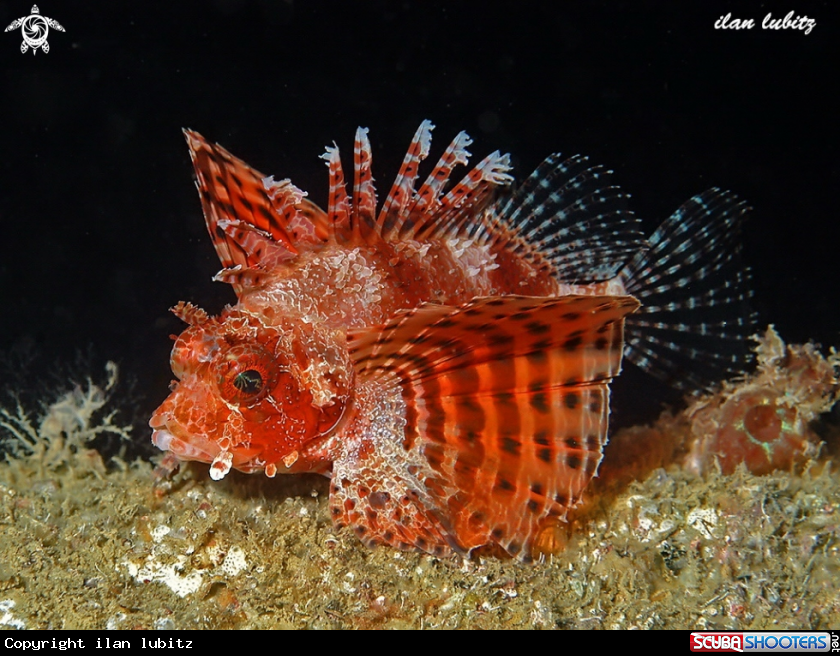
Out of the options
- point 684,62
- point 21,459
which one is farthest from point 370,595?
point 684,62

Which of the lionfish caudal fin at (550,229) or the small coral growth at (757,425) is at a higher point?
the lionfish caudal fin at (550,229)

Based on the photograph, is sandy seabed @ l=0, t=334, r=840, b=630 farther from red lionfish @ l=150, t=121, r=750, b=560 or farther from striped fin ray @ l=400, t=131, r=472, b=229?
striped fin ray @ l=400, t=131, r=472, b=229

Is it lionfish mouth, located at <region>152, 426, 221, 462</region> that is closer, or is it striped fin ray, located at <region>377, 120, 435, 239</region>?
lionfish mouth, located at <region>152, 426, 221, 462</region>

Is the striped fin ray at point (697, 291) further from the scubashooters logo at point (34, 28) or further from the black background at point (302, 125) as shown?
the scubashooters logo at point (34, 28)

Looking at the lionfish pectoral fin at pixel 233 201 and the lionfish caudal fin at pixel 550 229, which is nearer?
the lionfish caudal fin at pixel 550 229

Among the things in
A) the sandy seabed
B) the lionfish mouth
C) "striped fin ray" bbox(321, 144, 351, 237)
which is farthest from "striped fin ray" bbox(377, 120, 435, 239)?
the sandy seabed

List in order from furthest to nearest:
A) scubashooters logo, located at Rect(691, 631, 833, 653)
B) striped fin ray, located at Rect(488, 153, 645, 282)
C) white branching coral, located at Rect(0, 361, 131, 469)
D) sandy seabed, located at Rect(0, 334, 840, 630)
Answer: white branching coral, located at Rect(0, 361, 131, 469) < striped fin ray, located at Rect(488, 153, 645, 282) < sandy seabed, located at Rect(0, 334, 840, 630) < scubashooters logo, located at Rect(691, 631, 833, 653)

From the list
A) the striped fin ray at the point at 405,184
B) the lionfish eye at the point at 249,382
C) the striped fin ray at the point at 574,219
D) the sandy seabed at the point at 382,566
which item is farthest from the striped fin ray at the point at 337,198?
the sandy seabed at the point at 382,566
